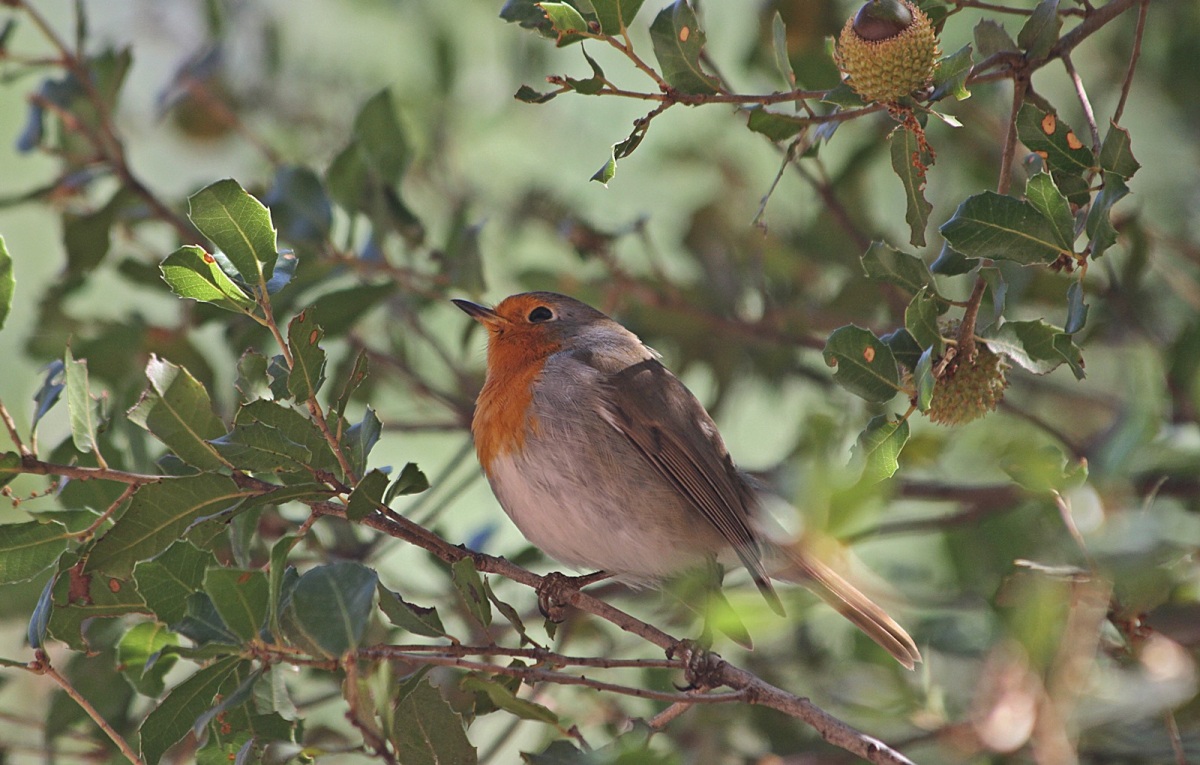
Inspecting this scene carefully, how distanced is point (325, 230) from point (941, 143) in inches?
89.9

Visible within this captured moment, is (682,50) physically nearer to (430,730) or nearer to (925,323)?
(925,323)

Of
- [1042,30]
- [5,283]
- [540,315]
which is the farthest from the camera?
[540,315]

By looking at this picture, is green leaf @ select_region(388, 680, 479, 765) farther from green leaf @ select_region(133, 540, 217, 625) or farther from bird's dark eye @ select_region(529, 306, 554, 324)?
bird's dark eye @ select_region(529, 306, 554, 324)

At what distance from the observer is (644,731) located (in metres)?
1.92

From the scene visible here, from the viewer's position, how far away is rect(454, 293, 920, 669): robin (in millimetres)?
3094

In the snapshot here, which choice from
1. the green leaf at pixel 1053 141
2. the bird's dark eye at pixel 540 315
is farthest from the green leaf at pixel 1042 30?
the bird's dark eye at pixel 540 315

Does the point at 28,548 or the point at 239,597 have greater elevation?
the point at 239,597

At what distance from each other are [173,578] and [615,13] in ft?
3.88

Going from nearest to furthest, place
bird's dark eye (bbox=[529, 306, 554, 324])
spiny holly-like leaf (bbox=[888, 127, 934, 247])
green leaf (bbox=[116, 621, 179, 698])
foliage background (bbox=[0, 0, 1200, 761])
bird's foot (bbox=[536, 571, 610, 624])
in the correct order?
foliage background (bbox=[0, 0, 1200, 761]) → spiny holly-like leaf (bbox=[888, 127, 934, 247]) → green leaf (bbox=[116, 621, 179, 698]) → bird's foot (bbox=[536, 571, 610, 624]) → bird's dark eye (bbox=[529, 306, 554, 324])

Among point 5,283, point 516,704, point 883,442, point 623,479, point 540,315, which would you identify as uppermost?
point 5,283

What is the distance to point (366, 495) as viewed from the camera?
75.8 inches

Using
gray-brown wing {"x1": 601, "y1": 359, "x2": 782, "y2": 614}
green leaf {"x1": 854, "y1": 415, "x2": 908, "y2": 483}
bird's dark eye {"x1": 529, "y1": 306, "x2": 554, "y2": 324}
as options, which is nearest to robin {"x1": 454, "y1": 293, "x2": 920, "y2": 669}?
gray-brown wing {"x1": 601, "y1": 359, "x2": 782, "y2": 614}

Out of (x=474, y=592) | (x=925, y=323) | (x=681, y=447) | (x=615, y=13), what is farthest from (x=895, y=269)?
(x=681, y=447)

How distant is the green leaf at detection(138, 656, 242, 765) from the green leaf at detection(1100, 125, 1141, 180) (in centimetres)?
159
